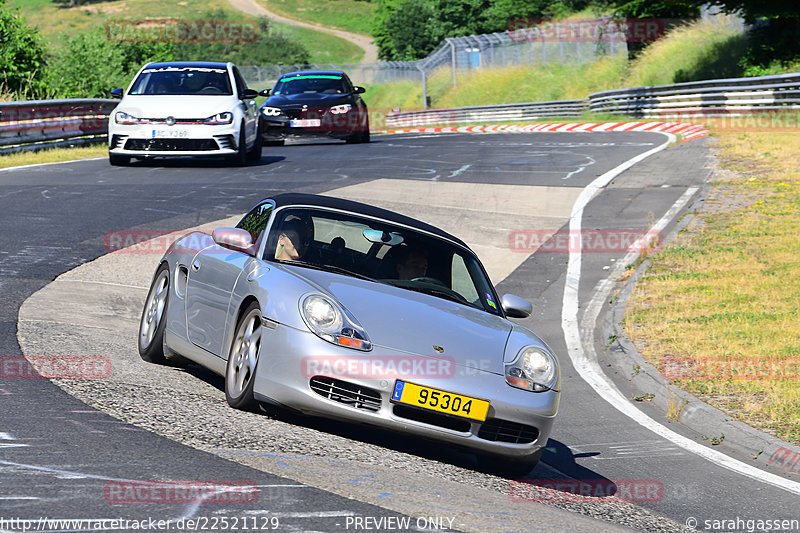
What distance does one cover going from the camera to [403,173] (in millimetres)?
21781

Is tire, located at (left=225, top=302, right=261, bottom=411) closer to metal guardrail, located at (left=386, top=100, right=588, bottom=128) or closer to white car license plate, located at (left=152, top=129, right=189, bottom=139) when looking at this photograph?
white car license plate, located at (left=152, top=129, right=189, bottom=139)

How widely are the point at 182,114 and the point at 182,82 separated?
1207 millimetres

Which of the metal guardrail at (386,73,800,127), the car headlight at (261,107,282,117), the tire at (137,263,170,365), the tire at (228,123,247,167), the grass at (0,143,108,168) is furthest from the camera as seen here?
the metal guardrail at (386,73,800,127)

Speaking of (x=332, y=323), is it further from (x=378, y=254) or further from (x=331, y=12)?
(x=331, y=12)

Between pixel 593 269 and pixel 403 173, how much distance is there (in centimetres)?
751

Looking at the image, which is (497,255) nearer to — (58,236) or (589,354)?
(589,354)

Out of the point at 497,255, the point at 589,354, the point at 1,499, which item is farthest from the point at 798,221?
the point at 1,499

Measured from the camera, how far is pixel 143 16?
14062 centimetres

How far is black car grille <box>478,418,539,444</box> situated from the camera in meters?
6.22

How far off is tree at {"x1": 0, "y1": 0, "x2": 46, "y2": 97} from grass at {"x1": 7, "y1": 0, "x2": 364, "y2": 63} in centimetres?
8978

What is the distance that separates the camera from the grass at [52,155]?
21.9 metres

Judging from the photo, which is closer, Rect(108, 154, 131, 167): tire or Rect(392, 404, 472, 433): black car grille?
Rect(392, 404, 472, 433): black car grille

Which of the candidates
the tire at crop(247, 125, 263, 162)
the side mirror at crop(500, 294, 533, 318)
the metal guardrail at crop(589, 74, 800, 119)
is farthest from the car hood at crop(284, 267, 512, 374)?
the metal guardrail at crop(589, 74, 800, 119)

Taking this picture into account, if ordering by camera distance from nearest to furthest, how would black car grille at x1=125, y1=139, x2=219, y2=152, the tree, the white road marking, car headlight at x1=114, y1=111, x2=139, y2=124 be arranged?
the white road marking, car headlight at x1=114, y1=111, x2=139, y2=124, black car grille at x1=125, y1=139, x2=219, y2=152, the tree
